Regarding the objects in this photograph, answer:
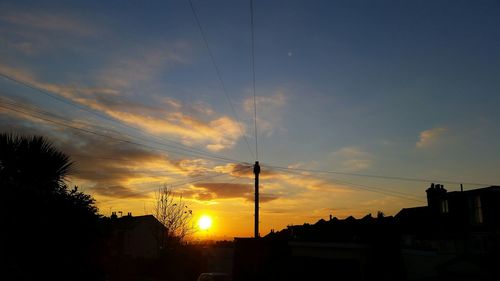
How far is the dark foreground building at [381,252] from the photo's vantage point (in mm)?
22466

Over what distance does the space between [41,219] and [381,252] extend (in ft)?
59.8

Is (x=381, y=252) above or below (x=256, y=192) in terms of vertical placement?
below

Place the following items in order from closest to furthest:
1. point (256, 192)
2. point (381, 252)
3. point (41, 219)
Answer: point (41, 219) < point (381, 252) < point (256, 192)

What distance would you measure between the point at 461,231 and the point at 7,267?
108 ft

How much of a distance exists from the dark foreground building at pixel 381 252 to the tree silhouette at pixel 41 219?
14851 mm

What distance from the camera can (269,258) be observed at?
88.6 ft

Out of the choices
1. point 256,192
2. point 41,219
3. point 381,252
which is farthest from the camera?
point 256,192

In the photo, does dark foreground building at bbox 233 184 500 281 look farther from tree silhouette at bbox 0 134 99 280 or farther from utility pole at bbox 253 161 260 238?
tree silhouette at bbox 0 134 99 280

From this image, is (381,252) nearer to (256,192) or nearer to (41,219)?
(256,192)

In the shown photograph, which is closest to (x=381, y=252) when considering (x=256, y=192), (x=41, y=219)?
(x=256, y=192)

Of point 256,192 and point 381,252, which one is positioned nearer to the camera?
point 381,252

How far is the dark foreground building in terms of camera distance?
22.5 meters

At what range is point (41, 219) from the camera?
468 inches

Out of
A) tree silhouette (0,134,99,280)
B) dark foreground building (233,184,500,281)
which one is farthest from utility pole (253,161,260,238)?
tree silhouette (0,134,99,280)
